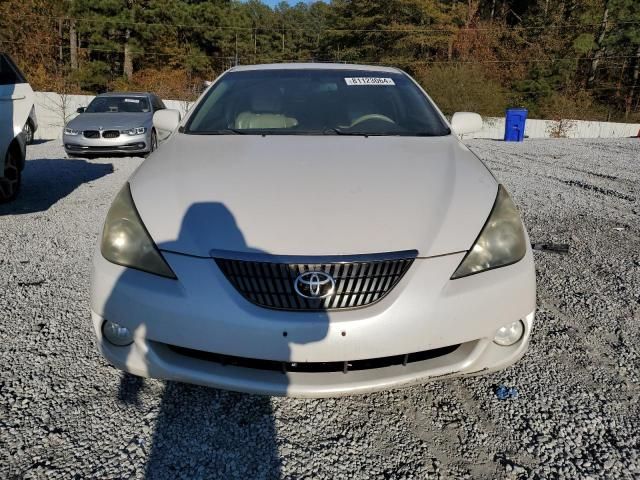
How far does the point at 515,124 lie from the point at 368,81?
15978 millimetres

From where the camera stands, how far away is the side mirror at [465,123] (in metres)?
3.21

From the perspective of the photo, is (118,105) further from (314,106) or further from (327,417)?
(327,417)

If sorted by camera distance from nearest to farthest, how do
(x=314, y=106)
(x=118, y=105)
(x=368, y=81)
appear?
(x=314, y=106) → (x=368, y=81) → (x=118, y=105)

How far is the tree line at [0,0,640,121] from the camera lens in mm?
29297

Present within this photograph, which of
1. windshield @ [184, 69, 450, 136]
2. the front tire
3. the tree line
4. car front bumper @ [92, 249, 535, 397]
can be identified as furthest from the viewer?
the tree line

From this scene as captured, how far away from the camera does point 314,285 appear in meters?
1.63

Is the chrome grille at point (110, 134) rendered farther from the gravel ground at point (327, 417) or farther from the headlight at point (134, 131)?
the gravel ground at point (327, 417)

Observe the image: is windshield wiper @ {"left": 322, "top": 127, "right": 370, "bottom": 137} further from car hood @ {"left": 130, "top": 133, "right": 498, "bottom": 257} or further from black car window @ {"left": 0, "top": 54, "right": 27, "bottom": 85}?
black car window @ {"left": 0, "top": 54, "right": 27, "bottom": 85}

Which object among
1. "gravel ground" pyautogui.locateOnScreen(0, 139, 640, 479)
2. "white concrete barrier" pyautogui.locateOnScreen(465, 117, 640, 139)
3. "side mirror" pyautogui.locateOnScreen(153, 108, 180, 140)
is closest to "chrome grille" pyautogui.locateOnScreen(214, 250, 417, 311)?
"gravel ground" pyautogui.locateOnScreen(0, 139, 640, 479)

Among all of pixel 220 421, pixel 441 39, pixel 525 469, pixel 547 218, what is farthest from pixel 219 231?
pixel 441 39

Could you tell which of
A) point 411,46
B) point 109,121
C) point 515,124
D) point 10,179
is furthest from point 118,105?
point 411,46

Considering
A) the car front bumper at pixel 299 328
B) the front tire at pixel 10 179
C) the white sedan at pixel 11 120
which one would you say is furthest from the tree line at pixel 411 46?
the car front bumper at pixel 299 328

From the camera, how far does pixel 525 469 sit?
171 cm

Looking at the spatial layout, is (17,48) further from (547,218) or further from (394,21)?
(547,218)
